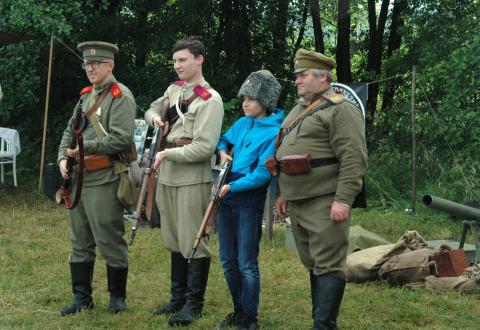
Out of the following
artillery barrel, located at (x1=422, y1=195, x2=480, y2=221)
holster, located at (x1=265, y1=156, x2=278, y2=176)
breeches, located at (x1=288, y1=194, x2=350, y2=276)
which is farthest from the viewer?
artillery barrel, located at (x1=422, y1=195, x2=480, y2=221)

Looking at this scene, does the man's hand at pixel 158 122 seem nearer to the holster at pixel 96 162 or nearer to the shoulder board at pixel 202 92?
the shoulder board at pixel 202 92

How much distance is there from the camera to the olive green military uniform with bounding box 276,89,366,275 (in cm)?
429

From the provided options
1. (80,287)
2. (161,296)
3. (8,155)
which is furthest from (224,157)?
(8,155)

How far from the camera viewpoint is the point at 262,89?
15.6ft

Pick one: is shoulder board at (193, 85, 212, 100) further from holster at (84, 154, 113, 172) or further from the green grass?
the green grass

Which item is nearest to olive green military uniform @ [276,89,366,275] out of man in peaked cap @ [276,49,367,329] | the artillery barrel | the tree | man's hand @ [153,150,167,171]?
man in peaked cap @ [276,49,367,329]

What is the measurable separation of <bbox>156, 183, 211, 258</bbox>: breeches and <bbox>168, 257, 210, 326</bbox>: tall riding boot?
7 centimetres

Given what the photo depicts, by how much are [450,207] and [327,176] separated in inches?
84.5

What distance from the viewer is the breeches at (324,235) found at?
4.39 meters

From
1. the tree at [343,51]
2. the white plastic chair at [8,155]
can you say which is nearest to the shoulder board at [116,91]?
the white plastic chair at [8,155]

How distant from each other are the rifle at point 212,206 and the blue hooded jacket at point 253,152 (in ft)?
0.15

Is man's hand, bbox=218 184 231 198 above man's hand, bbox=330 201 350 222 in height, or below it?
above

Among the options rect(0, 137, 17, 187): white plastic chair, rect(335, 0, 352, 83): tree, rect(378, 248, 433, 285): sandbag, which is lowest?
rect(378, 248, 433, 285): sandbag

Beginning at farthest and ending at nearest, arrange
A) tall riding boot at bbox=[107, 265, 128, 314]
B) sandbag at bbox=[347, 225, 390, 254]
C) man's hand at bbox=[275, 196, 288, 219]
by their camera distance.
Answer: sandbag at bbox=[347, 225, 390, 254]
tall riding boot at bbox=[107, 265, 128, 314]
man's hand at bbox=[275, 196, 288, 219]
